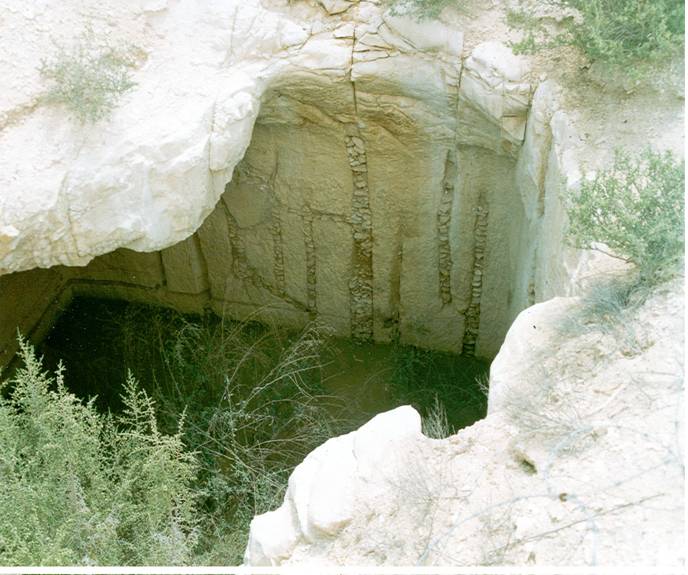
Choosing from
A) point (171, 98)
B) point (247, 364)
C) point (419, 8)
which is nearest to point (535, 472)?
point (171, 98)

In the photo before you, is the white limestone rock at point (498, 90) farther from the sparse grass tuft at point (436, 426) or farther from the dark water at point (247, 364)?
the dark water at point (247, 364)

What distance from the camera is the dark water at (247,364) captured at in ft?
18.5

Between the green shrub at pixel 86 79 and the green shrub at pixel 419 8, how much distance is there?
4.61 feet

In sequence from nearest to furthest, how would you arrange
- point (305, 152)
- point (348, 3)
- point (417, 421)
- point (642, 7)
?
point (417, 421)
point (642, 7)
point (348, 3)
point (305, 152)

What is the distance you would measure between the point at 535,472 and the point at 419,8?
103 inches

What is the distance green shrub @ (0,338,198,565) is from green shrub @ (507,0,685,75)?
99.5 inches

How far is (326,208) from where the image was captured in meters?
5.44

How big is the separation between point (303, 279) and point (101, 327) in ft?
5.29

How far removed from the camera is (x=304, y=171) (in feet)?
17.3

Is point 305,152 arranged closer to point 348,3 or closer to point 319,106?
point 319,106

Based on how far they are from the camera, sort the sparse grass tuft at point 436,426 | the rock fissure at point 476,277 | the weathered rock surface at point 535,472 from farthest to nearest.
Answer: the rock fissure at point 476,277
the sparse grass tuft at point 436,426
the weathered rock surface at point 535,472

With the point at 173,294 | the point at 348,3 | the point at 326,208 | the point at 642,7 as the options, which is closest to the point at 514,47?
the point at 642,7

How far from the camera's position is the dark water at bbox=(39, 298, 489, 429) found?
5652mm

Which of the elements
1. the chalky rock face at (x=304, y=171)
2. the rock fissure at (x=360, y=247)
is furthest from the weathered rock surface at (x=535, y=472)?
the rock fissure at (x=360, y=247)
